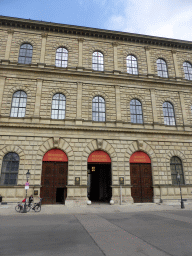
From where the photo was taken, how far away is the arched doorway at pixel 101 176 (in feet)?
66.3

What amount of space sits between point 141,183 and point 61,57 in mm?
18739

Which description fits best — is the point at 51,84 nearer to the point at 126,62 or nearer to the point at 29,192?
the point at 126,62

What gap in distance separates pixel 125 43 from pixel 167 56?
21.8ft

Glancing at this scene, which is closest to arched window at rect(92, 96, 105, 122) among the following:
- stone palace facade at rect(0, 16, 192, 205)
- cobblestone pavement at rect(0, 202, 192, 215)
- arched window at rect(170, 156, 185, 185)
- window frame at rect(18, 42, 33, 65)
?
stone palace facade at rect(0, 16, 192, 205)

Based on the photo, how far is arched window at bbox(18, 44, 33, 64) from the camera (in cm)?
2236

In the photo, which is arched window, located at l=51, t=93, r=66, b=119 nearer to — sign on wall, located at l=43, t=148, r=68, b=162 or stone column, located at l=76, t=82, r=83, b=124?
stone column, located at l=76, t=82, r=83, b=124

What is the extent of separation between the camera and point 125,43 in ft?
82.4

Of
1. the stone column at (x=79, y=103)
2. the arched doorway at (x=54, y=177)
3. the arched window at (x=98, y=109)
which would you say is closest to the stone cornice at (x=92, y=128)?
the stone column at (x=79, y=103)

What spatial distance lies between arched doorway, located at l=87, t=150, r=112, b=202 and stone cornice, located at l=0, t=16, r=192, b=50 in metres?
16.2

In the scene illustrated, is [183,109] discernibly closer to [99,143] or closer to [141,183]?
[141,183]

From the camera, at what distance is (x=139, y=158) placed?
830 inches

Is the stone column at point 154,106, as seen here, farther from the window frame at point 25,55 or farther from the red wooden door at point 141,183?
the window frame at point 25,55

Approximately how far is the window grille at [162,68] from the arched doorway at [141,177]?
12131 mm

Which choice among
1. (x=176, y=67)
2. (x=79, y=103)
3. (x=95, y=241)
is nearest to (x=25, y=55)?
(x=79, y=103)
